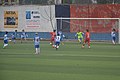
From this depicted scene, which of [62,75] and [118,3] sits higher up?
[118,3]

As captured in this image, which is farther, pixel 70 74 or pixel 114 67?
pixel 114 67

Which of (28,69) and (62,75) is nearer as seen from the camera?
(62,75)

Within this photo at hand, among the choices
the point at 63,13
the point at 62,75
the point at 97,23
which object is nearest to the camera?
the point at 62,75

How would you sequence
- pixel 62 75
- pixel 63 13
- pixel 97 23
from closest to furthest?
pixel 62 75
pixel 97 23
pixel 63 13

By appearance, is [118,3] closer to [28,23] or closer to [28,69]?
[28,23]

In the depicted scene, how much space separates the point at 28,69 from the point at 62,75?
2.65 meters

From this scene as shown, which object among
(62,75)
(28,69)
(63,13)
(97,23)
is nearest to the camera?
(62,75)

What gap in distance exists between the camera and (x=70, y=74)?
51.3ft

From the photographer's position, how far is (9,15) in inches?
2292

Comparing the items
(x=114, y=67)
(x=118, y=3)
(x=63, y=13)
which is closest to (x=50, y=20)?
(x=63, y=13)

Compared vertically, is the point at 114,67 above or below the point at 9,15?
below

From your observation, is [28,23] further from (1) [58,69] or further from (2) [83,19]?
(1) [58,69]

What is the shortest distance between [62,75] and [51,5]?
41232 millimetres

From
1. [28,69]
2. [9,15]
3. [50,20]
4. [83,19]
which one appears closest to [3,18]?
[9,15]
